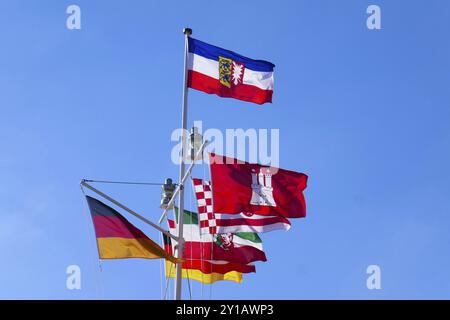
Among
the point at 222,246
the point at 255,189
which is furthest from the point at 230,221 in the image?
the point at 222,246

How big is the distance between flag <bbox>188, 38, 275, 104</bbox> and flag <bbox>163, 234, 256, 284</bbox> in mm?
4861

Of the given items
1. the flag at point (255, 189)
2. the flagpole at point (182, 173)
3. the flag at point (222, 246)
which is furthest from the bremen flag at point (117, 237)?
the flag at point (222, 246)

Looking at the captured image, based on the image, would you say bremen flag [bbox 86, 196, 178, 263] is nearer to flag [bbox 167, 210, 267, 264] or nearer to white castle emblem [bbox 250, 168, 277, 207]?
white castle emblem [bbox 250, 168, 277, 207]

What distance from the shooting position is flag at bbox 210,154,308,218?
906 inches

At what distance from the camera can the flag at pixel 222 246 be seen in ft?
82.4

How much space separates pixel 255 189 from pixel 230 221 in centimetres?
124

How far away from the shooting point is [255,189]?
23.6m

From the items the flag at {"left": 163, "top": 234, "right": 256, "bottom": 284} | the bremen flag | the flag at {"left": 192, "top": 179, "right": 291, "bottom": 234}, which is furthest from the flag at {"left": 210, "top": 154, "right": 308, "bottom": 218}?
the flag at {"left": 163, "top": 234, "right": 256, "bottom": 284}

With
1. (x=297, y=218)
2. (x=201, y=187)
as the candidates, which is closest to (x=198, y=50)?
(x=201, y=187)

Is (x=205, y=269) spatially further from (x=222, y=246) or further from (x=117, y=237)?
(x=117, y=237)
